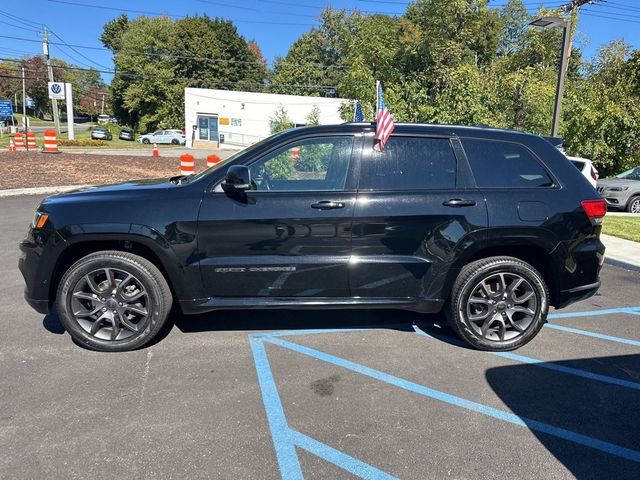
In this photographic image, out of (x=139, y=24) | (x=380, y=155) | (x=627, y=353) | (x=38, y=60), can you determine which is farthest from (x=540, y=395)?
(x=38, y=60)

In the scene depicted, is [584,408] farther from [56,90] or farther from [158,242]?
[56,90]

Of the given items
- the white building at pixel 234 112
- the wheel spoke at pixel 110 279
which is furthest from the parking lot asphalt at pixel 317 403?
the white building at pixel 234 112

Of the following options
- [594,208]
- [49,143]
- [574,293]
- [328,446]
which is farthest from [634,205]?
[49,143]

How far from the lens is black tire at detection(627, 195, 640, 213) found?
13.7 m

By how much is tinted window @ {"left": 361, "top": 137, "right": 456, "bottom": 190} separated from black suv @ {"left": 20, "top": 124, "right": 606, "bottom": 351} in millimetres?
10

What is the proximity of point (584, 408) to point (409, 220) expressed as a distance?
6.00ft

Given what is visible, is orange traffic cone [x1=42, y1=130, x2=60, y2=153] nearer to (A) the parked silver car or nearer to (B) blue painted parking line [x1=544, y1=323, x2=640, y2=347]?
(A) the parked silver car

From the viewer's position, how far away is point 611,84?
66.9 feet

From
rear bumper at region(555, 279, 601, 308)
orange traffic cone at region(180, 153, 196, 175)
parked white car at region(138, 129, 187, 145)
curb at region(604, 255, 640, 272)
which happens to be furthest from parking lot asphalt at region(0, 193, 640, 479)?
parked white car at region(138, 129, 187, 145)

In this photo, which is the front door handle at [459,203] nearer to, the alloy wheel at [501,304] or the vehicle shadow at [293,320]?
the alloy wheel at [501,304]

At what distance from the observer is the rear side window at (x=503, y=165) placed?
411 centimetres

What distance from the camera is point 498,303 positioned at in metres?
4.15

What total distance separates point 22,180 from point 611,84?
904 inches

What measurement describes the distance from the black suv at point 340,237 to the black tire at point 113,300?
0.01 metres
